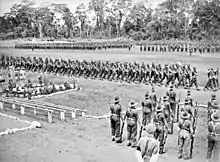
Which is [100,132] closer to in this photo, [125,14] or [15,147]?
[15,147]

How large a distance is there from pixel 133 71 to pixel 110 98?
10.0 feet

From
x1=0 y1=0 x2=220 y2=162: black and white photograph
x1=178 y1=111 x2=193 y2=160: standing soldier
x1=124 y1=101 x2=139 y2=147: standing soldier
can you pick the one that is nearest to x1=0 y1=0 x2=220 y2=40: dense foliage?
x1=0 y1=0 x2=220 y2=162: black and white photograph

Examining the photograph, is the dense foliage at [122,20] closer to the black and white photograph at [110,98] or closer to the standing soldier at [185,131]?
the black and white photograph at [110,98]

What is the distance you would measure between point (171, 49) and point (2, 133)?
21269 mm

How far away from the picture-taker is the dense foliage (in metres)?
9.30

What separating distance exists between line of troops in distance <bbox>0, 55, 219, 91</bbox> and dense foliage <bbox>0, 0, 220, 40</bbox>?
1933 millimetres

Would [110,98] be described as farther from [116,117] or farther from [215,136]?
[215,136]

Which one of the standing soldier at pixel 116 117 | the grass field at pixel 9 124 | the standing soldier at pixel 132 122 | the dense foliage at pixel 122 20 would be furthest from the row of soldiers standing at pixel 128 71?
the standing soldier at pixel 132 122

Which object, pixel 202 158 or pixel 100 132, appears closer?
pixel 202 158

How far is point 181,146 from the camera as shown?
17.3ft

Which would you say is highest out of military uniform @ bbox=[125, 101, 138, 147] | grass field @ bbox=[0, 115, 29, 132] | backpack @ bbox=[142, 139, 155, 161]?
backpack @ bbox=[142, 139, 155, 161]

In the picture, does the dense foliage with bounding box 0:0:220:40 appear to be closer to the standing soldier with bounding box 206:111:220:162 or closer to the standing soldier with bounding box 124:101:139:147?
the standing soldier with bounding box 124:101:139:147

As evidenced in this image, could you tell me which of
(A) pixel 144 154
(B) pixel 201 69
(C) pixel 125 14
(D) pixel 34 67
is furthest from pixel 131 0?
(A) pixel 144 154

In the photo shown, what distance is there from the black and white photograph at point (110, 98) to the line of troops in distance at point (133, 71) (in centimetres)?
4
